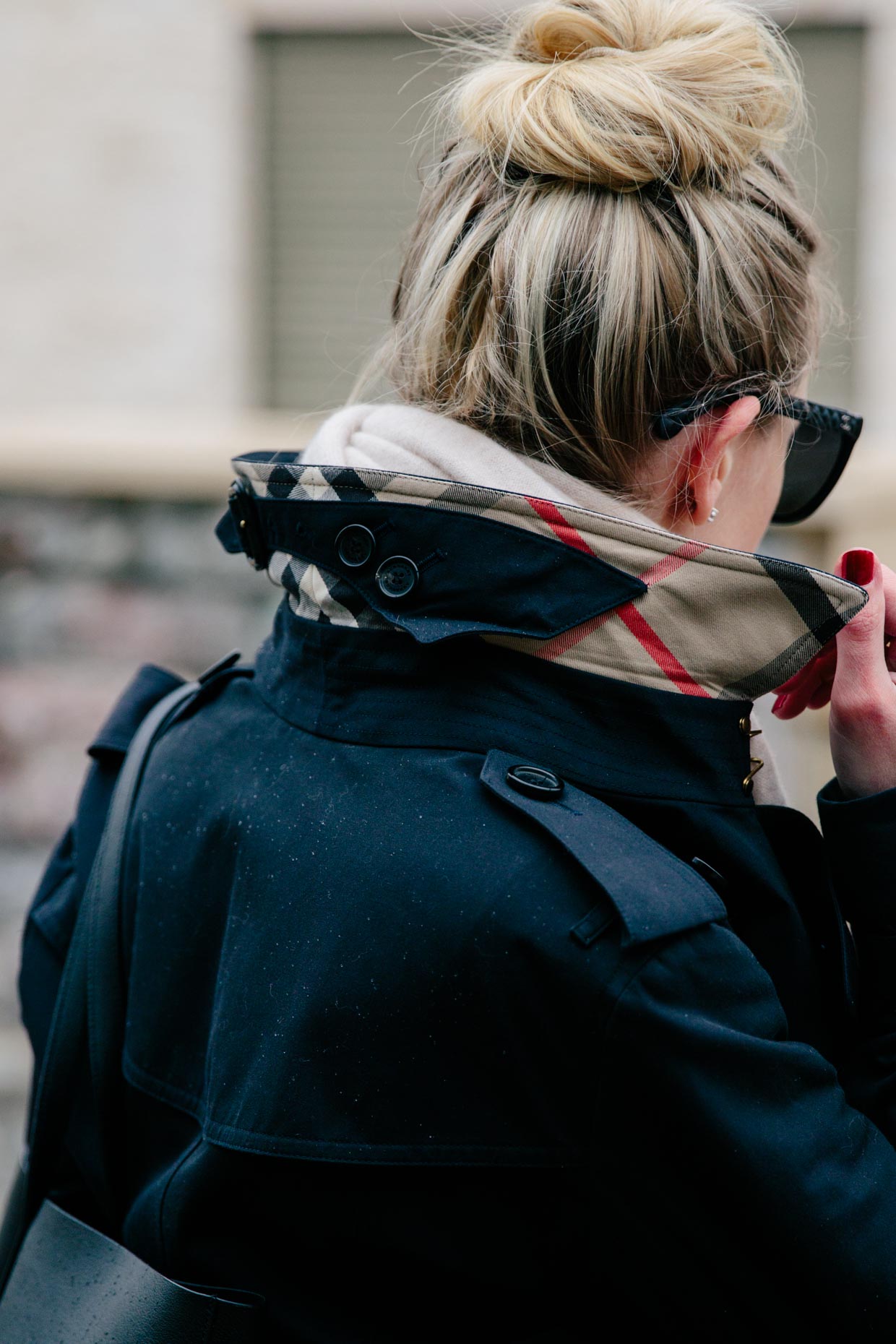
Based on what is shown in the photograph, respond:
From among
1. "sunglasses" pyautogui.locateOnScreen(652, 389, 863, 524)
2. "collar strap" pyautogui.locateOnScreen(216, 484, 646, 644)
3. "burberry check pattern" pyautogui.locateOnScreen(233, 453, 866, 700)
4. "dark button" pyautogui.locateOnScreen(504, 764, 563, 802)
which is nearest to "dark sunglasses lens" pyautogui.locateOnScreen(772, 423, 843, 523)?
"sunglasses" pyautogui.locateOnScreen(652, 389, 863, 524)

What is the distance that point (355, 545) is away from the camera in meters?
1.08

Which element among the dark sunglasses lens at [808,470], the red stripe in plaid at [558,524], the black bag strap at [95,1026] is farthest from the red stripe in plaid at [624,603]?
the black bag strap at [95,1026]

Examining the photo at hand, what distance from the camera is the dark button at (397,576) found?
1062mm

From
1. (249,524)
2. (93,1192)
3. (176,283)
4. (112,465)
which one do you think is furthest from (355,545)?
(176,283)

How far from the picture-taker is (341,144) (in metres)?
4.03

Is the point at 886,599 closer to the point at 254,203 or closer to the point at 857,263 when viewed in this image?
the point at 857,263

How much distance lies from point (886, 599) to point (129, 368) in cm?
311

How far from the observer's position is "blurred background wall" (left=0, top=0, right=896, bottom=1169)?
10.9 ft

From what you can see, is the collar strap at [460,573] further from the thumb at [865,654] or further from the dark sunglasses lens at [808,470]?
the dark sunglasses lens at [808,470]

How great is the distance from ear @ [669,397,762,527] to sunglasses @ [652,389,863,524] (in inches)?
0.8

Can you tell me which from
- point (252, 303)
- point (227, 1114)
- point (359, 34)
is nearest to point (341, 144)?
point (359, 34)

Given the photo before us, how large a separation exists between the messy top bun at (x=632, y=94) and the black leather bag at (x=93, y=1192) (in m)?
0.63

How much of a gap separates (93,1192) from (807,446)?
114cm

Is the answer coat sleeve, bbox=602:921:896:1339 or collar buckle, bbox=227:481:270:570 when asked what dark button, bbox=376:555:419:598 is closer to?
collar buckle, bbox=227:481:270:570
